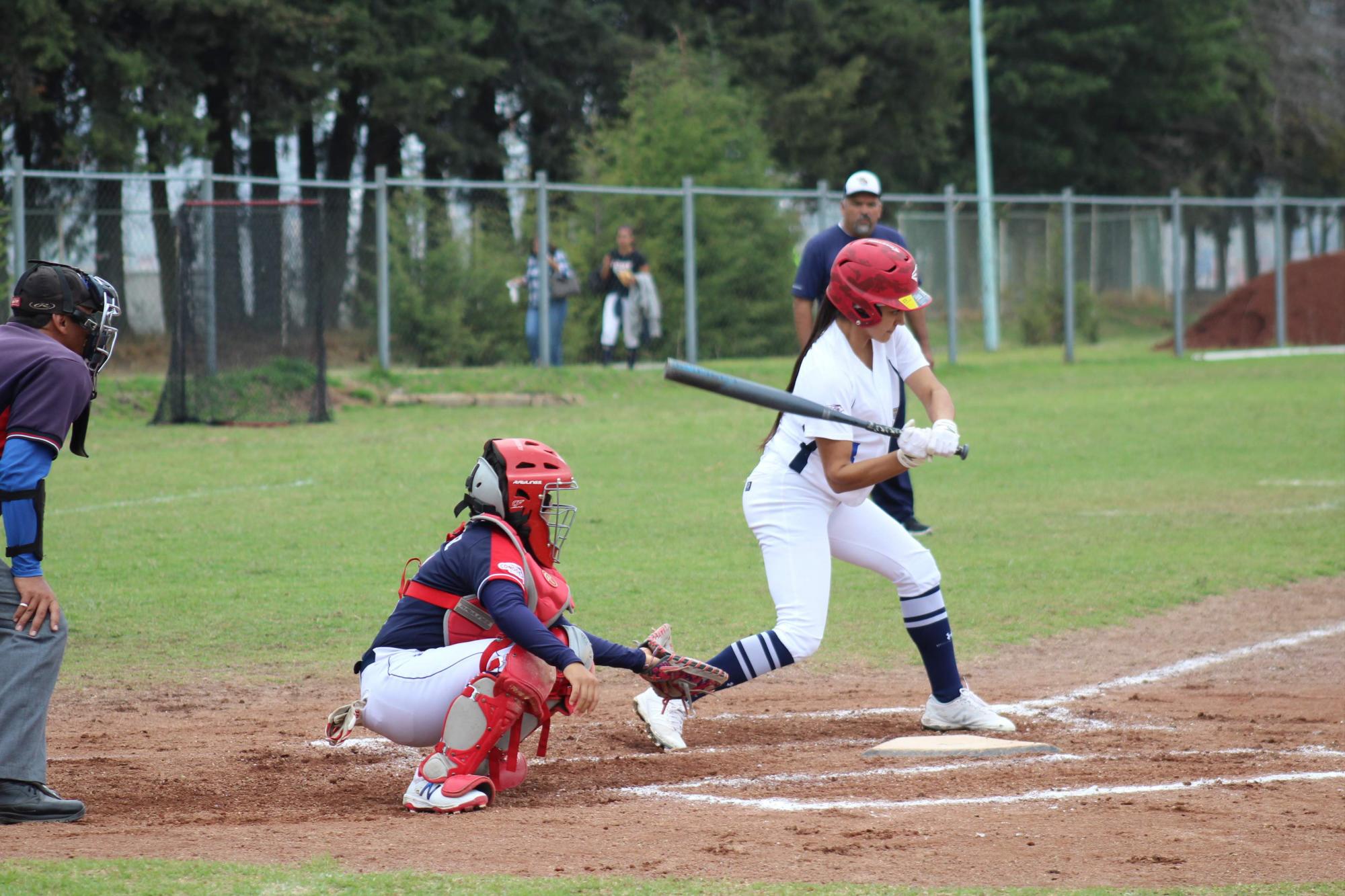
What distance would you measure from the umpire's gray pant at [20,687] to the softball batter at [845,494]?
2.15m

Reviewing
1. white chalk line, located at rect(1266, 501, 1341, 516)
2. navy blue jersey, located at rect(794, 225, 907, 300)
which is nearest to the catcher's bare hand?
navy blue jersey, located at rect(794, 225, 907, 300)

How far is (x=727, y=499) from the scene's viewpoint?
12398 mm

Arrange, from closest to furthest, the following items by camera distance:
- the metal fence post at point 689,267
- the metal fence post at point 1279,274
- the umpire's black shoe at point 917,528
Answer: the umpire's black shoe at point 917,528 < the metal fence post at point 689,267 < the metal fence post at point 1279,274

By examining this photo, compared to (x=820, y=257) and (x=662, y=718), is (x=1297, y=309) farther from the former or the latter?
(x=662, y=718)

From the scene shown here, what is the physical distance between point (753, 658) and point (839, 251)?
4451 millimetres

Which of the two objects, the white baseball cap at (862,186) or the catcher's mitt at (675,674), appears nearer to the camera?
the catcher's mitt at (675,674)

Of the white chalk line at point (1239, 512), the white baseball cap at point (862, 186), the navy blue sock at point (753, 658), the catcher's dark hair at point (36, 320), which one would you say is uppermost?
the white baseball cap at point (862, 186)

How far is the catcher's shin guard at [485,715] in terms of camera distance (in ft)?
16.0

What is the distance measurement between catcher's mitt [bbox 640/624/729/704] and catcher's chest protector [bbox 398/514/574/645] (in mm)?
352

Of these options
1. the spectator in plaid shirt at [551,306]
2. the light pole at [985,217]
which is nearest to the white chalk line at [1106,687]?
the spectator in plaid shirt at [551,306]

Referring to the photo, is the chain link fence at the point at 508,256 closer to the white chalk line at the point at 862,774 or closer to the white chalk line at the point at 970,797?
the white chalk line at the point at 862,774

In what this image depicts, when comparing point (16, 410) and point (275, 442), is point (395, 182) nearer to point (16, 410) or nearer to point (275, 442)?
point (275, 442)

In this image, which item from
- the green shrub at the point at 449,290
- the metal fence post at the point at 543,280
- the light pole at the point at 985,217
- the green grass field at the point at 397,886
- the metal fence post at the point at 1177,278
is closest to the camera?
the green grass field at the point at 397,886

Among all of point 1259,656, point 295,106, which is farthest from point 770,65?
point 1259,656
